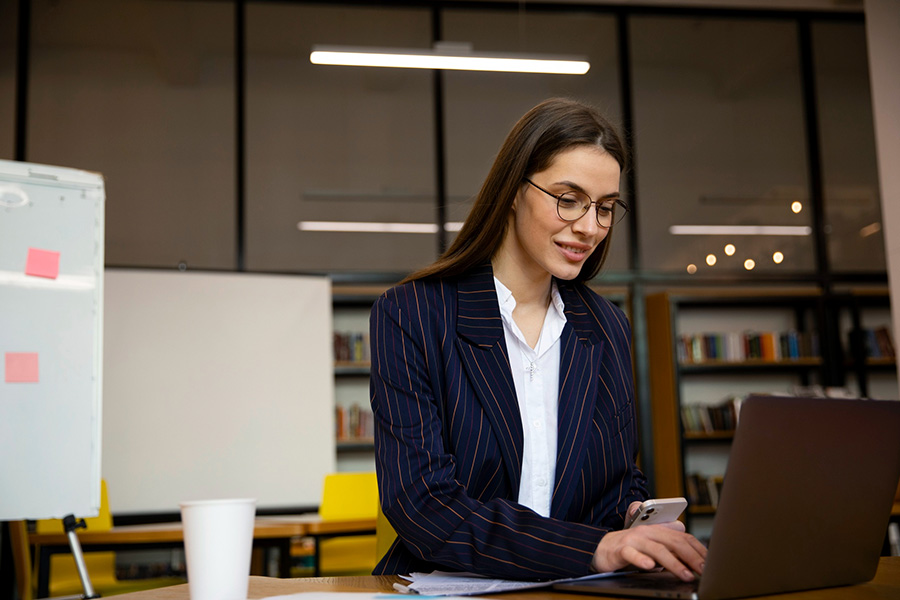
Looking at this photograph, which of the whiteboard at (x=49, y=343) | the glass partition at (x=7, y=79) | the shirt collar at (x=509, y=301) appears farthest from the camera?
the glass partition at (x=7, y=79)

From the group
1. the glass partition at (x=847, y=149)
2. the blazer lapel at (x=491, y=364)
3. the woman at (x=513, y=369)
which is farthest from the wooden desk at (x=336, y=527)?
the glass partition at (x=847, y=149)

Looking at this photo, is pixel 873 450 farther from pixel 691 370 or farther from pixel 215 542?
pixel 691 370

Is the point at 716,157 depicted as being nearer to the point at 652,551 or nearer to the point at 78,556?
the point at 78,556

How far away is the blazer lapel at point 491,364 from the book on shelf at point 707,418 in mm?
5315

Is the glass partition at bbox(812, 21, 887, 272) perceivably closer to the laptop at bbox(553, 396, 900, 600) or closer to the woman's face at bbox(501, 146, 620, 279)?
the woman's face at bbox(501, 146, 620, 279)

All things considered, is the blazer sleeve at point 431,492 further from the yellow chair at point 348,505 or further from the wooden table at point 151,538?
the yellow chair at point 348,505

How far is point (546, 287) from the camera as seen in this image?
1618mm

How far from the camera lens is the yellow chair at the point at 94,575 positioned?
3.68 m

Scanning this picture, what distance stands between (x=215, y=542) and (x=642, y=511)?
21.7 inches

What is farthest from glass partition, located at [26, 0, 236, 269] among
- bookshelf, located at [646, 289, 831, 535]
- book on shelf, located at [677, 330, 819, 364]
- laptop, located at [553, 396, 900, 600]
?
laptop, located at [553, 396, 900, 600]

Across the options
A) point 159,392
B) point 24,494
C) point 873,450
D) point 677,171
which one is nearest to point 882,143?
point 677,171

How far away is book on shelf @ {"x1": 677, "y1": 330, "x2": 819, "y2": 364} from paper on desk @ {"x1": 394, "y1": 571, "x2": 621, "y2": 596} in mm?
5709

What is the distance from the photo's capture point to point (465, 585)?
1.08 m

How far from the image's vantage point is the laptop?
0.89 m
